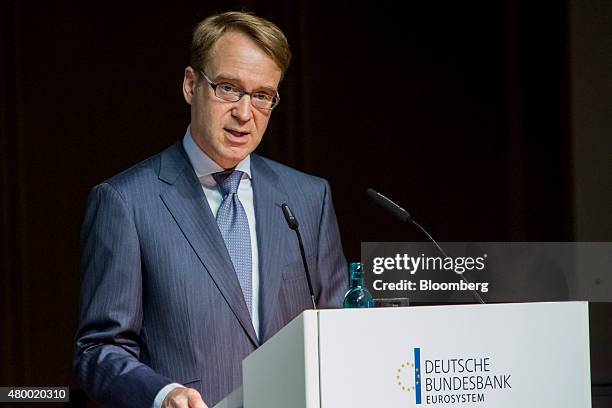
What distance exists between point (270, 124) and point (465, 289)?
103 cm

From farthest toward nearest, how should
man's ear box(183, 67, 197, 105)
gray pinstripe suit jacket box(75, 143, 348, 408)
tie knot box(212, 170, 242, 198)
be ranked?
man's ear box(183, 67, 197, 105)
tie knot box(212, 170, 242, 198)
gray pinstripe suit jacket box(75, 143, 348, 408)

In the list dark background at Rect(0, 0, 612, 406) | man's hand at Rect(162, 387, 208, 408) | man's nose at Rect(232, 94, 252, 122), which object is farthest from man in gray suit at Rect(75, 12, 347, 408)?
dark background at Rect(0, 0, 612, 406)

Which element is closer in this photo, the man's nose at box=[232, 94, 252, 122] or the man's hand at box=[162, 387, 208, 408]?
the man's hand at box=[162, 387, 208, 408]

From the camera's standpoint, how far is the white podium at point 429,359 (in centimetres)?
170

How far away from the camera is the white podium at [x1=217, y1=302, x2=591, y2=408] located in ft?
5.57

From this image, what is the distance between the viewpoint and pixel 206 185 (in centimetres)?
284

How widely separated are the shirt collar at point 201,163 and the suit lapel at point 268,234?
0.04m

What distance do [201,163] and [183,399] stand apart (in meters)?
0.93

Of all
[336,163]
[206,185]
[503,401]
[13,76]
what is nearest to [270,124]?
[336,163]

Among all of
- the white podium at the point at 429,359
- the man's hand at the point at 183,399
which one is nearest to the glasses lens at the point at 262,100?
the man's hand at the point at 183,399

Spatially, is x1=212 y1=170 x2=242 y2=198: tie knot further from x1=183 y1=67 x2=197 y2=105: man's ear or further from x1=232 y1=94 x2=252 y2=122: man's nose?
x1=183 y1=67 x2=197 y2=105: man's ear

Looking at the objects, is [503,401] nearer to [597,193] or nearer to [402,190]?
[402,190]

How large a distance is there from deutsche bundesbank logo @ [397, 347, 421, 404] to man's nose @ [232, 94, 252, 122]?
1.28 meters

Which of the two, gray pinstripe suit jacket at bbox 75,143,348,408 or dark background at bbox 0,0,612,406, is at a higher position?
dark background at bbox 0,0,612,406
